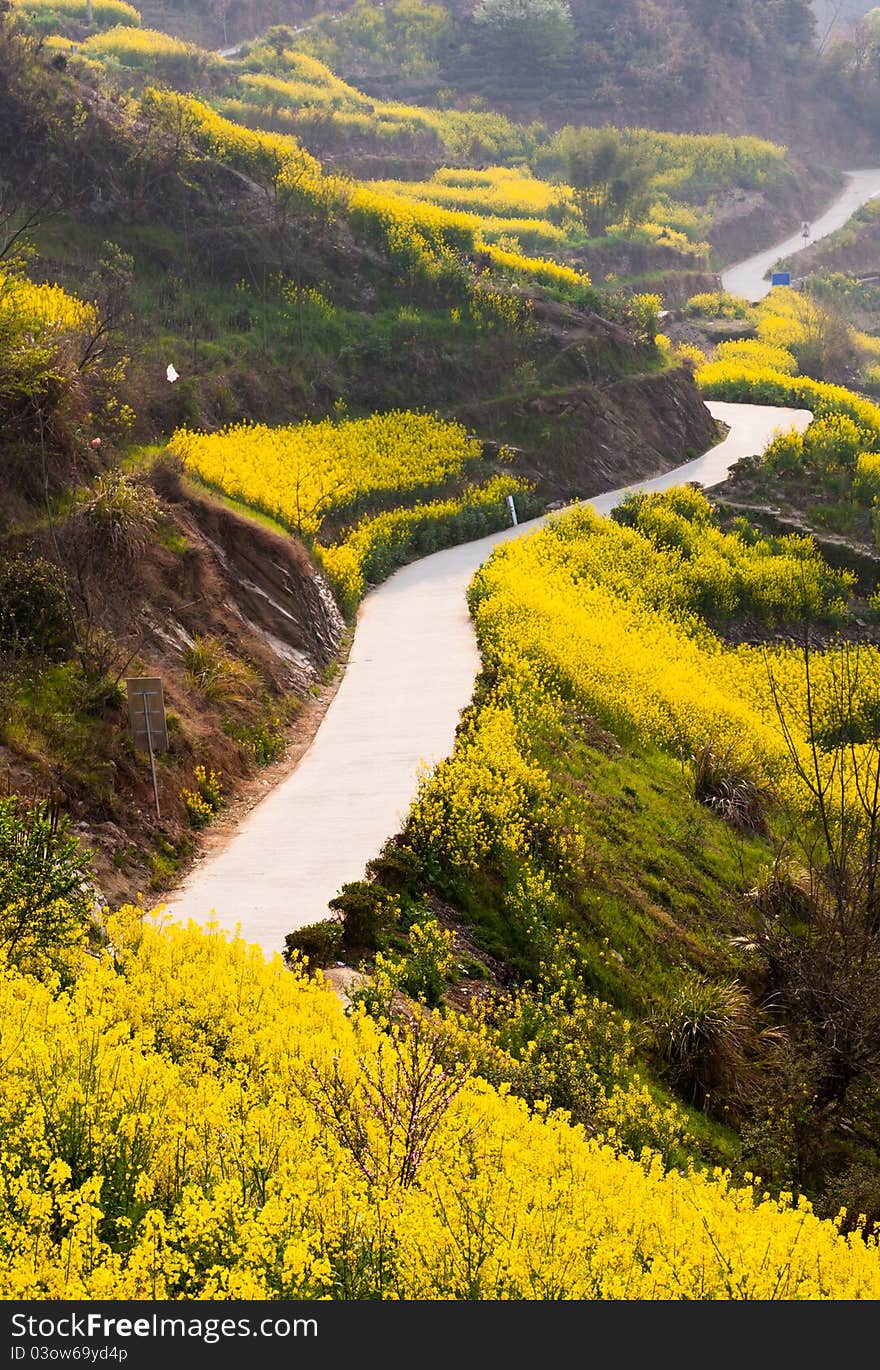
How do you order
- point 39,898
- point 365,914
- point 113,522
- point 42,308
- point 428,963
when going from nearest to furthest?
point 39,898 → point 428,963 → point 365,914 → point 113,522 → point 42,308

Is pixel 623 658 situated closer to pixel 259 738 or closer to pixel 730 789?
pixel 730 789

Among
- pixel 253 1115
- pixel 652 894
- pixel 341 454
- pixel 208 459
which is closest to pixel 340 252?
pixel 341 454

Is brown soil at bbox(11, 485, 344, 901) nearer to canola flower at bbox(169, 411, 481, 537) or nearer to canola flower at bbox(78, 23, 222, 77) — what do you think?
canola flower at bbox(169, 411, 481, 537)

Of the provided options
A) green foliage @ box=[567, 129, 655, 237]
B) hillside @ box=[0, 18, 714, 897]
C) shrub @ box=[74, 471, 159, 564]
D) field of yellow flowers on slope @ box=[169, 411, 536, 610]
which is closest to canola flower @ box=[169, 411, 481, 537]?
field of yellow flowers on slope @ box=[169, 411, 536, 610]

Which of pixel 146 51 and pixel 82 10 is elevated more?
pixel 82 10

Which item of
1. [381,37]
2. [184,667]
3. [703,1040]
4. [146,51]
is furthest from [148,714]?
[381,37]

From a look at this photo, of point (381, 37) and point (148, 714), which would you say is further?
point (381, 37)
